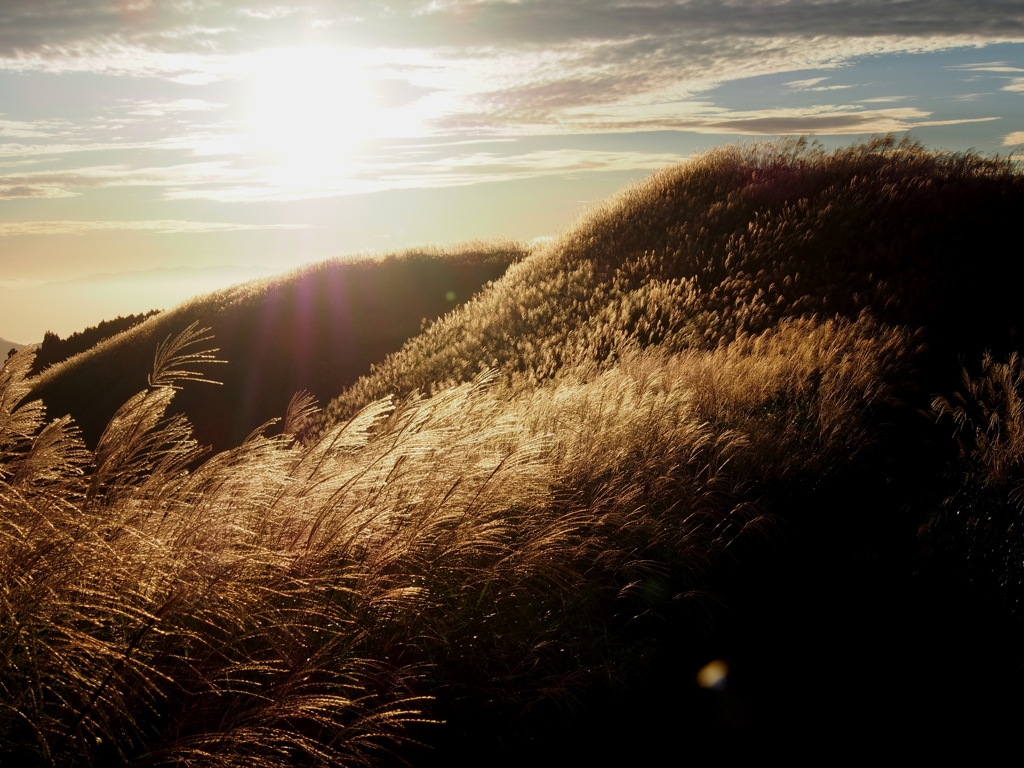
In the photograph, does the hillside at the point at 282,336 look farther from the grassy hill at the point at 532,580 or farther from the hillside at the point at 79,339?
the grassy hill at the point at 532,580

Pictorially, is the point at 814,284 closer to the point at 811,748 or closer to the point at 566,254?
the point at 566,254

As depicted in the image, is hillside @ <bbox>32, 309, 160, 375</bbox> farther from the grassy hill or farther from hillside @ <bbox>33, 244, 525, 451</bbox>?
the grassy hill

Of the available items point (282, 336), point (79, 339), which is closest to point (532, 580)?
point (282, 336)

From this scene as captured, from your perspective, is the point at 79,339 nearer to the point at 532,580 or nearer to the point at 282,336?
the point at 282,336

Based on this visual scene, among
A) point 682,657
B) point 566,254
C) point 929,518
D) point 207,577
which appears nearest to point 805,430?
point 929,518

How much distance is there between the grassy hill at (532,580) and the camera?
8.36ft

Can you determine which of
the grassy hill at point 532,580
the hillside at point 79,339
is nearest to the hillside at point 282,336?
the hillside at point 79,339

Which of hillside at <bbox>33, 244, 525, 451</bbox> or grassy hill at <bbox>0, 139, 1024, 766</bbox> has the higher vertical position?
grassy hill at <bbox>0, 139, 1024, 766</bbox>

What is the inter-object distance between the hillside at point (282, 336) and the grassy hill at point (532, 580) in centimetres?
1046

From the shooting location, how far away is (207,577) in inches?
107

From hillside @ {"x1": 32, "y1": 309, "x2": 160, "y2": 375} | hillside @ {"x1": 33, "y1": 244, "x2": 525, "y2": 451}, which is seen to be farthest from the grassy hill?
hillside @ {"x1": 32, "y1": 309, "x2": 160, "y2": 375}

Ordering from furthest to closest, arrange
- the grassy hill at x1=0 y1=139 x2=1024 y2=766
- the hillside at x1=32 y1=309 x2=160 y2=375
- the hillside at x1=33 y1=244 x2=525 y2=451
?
the hillside at x1=32 y1=309 x2=160 y2=375 < the hillside at x1=33 y1=244 x2=525 y2=451 < the grassy hill at x1=0 y1=139 x2=1024 y2=766

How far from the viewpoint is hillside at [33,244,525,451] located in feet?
53.5

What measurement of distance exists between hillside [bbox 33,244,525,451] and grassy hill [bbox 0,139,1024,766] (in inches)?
412
